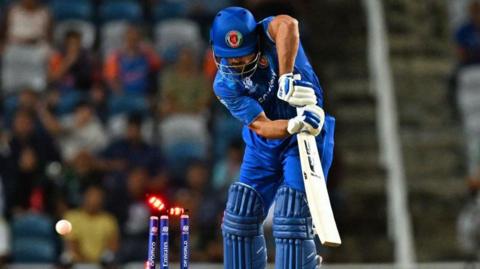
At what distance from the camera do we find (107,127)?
491 inches

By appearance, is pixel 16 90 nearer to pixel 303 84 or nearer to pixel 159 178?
pixel 159 178

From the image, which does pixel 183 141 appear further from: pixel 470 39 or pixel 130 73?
pixel 470 39

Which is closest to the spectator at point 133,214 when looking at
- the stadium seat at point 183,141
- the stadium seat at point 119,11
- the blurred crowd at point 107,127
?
the blurred crowd at point 107,127

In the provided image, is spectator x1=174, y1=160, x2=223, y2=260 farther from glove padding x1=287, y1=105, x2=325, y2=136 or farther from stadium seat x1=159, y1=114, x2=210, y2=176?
glove padding x1=287, y1=105, x2=325, y2=136

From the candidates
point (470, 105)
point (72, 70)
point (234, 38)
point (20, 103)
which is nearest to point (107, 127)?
point (72, 70)

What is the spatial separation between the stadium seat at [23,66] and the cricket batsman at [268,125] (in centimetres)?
594

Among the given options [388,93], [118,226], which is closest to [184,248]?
[118,226]

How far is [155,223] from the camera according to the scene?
6664 millimetres

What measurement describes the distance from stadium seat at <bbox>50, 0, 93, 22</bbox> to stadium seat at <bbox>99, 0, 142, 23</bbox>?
0.13 metres

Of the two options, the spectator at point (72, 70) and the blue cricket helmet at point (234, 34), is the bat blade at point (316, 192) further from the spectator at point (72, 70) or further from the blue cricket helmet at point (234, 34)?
the spectator at point (72, 70)

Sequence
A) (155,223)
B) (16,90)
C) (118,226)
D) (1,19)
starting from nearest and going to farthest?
1. (155,223)
2. (118,226)
3. (16,90)
4. (1,19)

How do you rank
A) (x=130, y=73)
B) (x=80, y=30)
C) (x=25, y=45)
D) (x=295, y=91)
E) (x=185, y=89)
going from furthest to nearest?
(x=80, y=30)
(x=25, y=45)
(x=130, y=73)
(x=185, y=89)
(x=295, y=91)

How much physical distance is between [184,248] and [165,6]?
7.24 m

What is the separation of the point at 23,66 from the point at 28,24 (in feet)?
1.49
